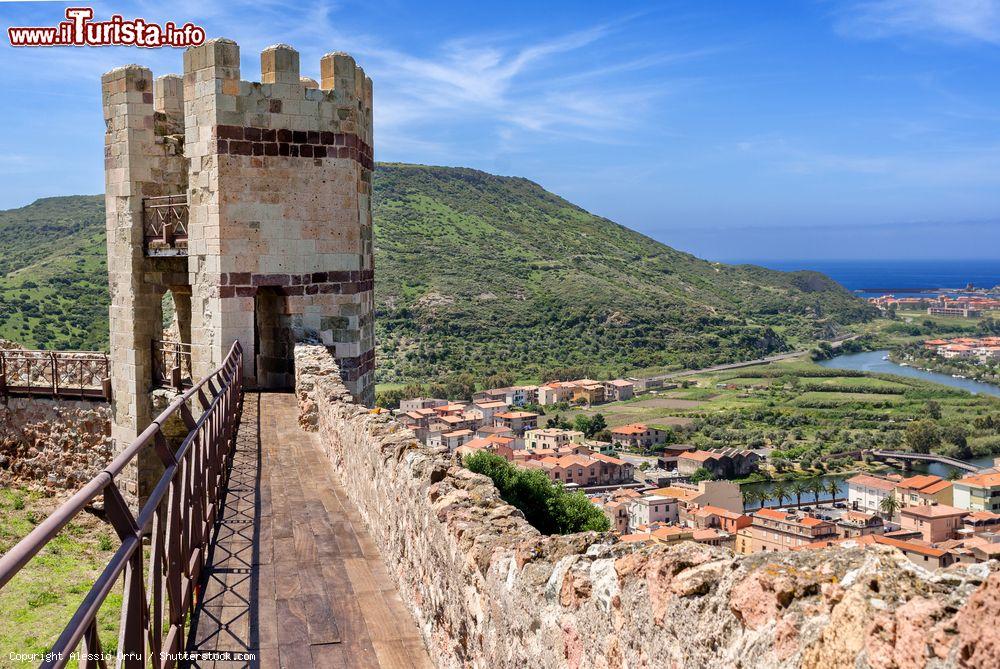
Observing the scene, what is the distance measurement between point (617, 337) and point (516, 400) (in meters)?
21.6

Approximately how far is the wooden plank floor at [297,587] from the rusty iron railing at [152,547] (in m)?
0.16

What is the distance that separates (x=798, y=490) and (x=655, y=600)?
194 feet

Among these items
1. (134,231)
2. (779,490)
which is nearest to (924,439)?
(779,490)

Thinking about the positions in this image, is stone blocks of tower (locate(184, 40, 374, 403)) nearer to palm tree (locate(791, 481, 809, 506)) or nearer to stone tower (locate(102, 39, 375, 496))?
stone tower (locate(102, 39, 375, 496))

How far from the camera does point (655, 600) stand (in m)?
2.10

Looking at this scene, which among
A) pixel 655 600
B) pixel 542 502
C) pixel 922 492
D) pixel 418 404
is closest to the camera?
pixel 655 600

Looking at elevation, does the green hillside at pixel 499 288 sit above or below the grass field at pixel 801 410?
above

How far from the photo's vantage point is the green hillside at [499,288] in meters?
48.2

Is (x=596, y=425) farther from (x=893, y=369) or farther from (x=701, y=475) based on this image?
(x=893, y=369)

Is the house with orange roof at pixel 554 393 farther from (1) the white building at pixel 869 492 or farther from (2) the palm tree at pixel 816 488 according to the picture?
(1) the white building at pixel 869 492

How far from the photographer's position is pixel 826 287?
159 meters

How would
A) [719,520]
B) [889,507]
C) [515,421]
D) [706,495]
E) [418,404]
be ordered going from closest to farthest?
[719,520], [706,495], [889,507], [418,404], [515,421]

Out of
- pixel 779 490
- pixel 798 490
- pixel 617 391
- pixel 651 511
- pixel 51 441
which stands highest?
pixel 51 441

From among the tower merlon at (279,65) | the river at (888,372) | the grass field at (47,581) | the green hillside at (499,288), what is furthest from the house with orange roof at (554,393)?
the tower merlon at (279,65)
